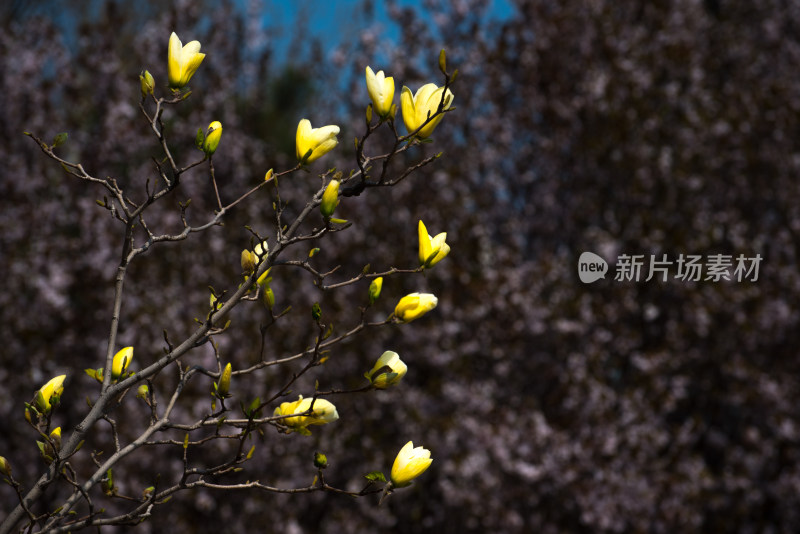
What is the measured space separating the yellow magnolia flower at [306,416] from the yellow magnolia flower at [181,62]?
2.09 ft

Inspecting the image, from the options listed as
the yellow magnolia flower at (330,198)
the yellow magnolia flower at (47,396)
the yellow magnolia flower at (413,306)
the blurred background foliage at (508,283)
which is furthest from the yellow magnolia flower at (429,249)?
the blurred background foliage at (508,283)

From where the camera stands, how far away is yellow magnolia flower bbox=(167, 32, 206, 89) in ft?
4.66

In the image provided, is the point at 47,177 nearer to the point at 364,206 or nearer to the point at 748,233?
the point at 364,206

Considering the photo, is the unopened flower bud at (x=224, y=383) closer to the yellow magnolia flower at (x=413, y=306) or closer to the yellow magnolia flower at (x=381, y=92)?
the yellow magnolia flower at (x=413, y=306)

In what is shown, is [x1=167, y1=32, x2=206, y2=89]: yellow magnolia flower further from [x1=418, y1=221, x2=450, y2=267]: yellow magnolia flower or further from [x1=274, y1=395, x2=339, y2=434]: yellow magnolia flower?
[x1=274, y1=395, x2=339, y2=434]: yellow magnolia flower

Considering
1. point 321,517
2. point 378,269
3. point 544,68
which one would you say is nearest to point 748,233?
point 544,68

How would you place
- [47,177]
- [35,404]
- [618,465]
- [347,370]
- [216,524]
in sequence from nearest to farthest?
[35,404] < [216,524] < [618,465] < [347,370] < [47,177]

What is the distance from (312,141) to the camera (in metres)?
1.44

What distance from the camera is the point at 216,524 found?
18.2 feet

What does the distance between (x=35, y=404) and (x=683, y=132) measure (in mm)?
7499

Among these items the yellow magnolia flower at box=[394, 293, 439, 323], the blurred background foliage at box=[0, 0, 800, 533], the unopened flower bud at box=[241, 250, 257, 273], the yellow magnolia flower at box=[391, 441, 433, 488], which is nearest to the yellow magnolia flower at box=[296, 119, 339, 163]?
the unopened flower bud at box=[241, 250, 257, 273]

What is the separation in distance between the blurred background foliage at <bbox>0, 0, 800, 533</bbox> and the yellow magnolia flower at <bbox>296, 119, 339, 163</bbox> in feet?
14.4

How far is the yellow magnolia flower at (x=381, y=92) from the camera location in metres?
1.40

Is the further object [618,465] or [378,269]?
[378,269]
